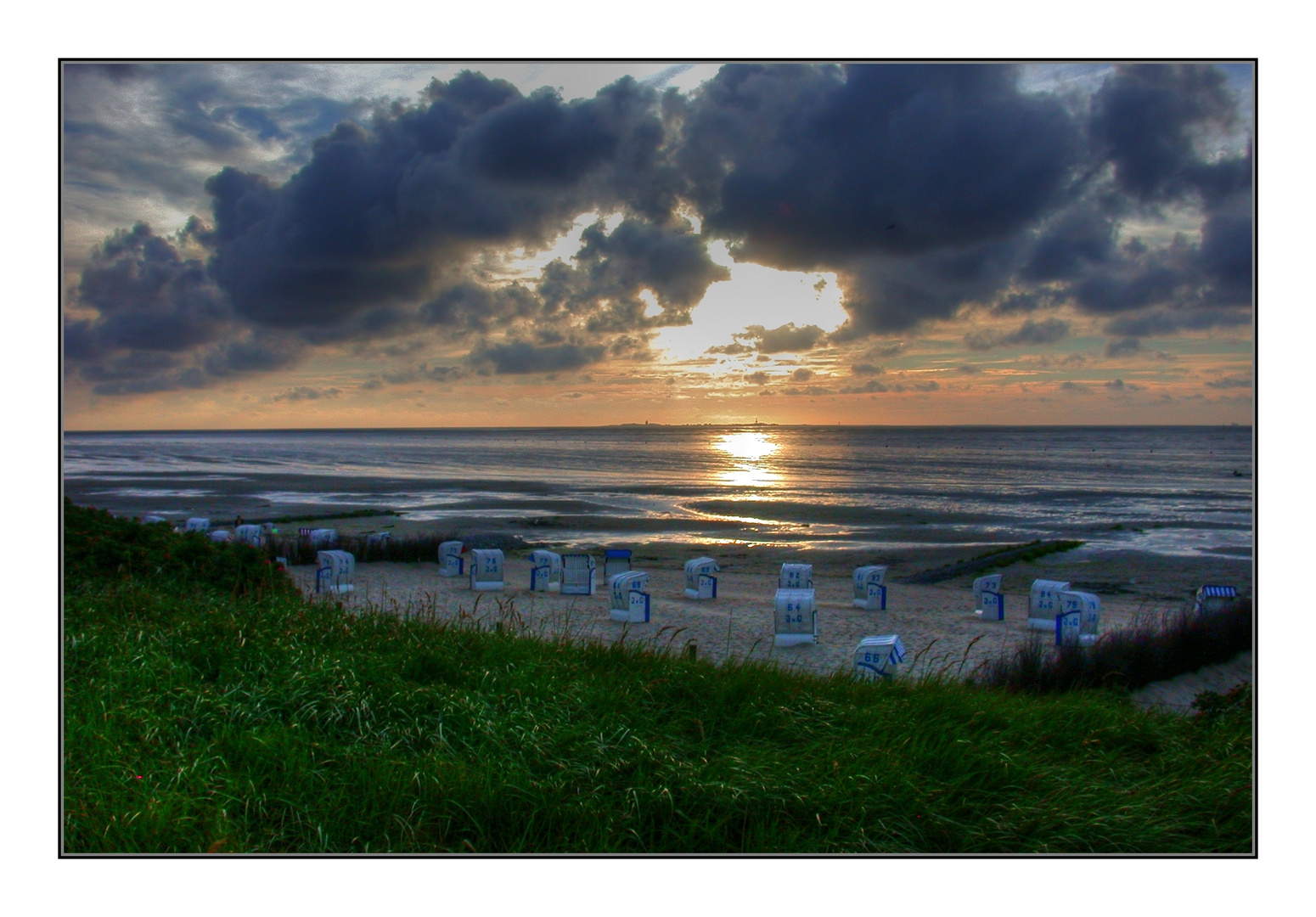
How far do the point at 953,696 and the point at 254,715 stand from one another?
4761 millimetres

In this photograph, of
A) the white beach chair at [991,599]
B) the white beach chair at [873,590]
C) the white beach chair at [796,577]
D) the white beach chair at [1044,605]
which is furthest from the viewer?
the white beach chair at [796,577]

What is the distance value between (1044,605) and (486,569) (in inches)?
397

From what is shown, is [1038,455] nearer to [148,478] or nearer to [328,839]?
[148,478]

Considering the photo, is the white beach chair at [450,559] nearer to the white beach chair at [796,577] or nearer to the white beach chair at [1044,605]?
the white beach chair at [796,577]

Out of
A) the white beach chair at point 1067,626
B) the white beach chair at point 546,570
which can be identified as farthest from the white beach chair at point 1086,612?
the white beach chair at point 546,570

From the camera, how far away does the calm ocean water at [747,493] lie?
30688mm

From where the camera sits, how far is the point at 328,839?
140 inches

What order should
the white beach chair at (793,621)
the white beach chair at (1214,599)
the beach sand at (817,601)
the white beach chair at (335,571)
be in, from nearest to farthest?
the beach sand at (817,601), the white beach chair at (793,621), the white beach chair at (1214,599), the white beach chair at (335,571)

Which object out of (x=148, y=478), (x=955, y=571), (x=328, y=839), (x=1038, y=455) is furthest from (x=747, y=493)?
(x=1038, y=455)

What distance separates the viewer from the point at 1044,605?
12.1 meters

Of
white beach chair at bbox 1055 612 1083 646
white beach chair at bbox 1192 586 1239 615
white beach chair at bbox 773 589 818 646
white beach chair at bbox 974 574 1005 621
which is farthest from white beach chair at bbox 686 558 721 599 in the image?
white beach chair at bbox 1192 586 1239 615

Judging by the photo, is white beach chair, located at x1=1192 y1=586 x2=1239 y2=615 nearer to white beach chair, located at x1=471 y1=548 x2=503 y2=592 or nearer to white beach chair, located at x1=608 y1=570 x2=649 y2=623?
white beach chair, located at x1=608 y1=570 x2=649 y2=623

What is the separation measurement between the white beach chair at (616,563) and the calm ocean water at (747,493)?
764 cm

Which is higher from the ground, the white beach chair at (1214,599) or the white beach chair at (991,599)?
the white beach chair at (1214,599)
